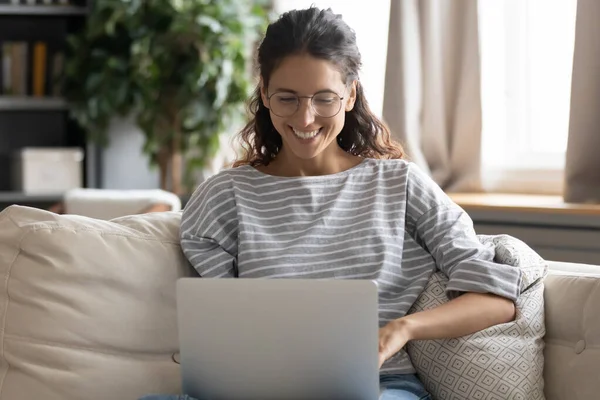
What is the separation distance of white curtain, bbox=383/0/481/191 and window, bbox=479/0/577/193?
0.08 metres

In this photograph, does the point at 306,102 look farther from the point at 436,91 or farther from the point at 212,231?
the point at 436,91

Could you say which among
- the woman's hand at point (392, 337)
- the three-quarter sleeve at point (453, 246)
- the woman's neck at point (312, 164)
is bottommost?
the woman's hand at point (392, 337)

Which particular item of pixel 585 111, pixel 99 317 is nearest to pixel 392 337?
pixel 99 317

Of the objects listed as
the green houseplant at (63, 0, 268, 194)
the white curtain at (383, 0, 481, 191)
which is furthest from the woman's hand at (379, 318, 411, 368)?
the green houseplant at (63, 0, 268, 194)

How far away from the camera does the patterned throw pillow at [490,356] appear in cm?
180

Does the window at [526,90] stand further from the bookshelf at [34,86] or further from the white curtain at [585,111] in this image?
the bookshelf at [34,86]

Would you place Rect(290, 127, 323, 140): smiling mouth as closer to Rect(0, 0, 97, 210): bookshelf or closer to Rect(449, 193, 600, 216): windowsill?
Rect(449, 193, 600, 216): windowsill

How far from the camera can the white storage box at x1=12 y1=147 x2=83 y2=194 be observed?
15.1 feet

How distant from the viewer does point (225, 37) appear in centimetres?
433

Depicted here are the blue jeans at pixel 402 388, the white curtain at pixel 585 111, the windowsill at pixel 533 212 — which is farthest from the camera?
the white curtain at pixel 585 111

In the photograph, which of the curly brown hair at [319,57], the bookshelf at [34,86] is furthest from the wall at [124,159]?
the curly brown hair at [319,57]

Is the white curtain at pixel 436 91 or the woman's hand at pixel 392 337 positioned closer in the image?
the woman's hand at pixel 392 337

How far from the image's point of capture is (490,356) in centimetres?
181

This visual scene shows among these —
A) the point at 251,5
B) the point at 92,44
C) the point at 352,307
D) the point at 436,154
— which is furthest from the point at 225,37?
the point at 352,307
